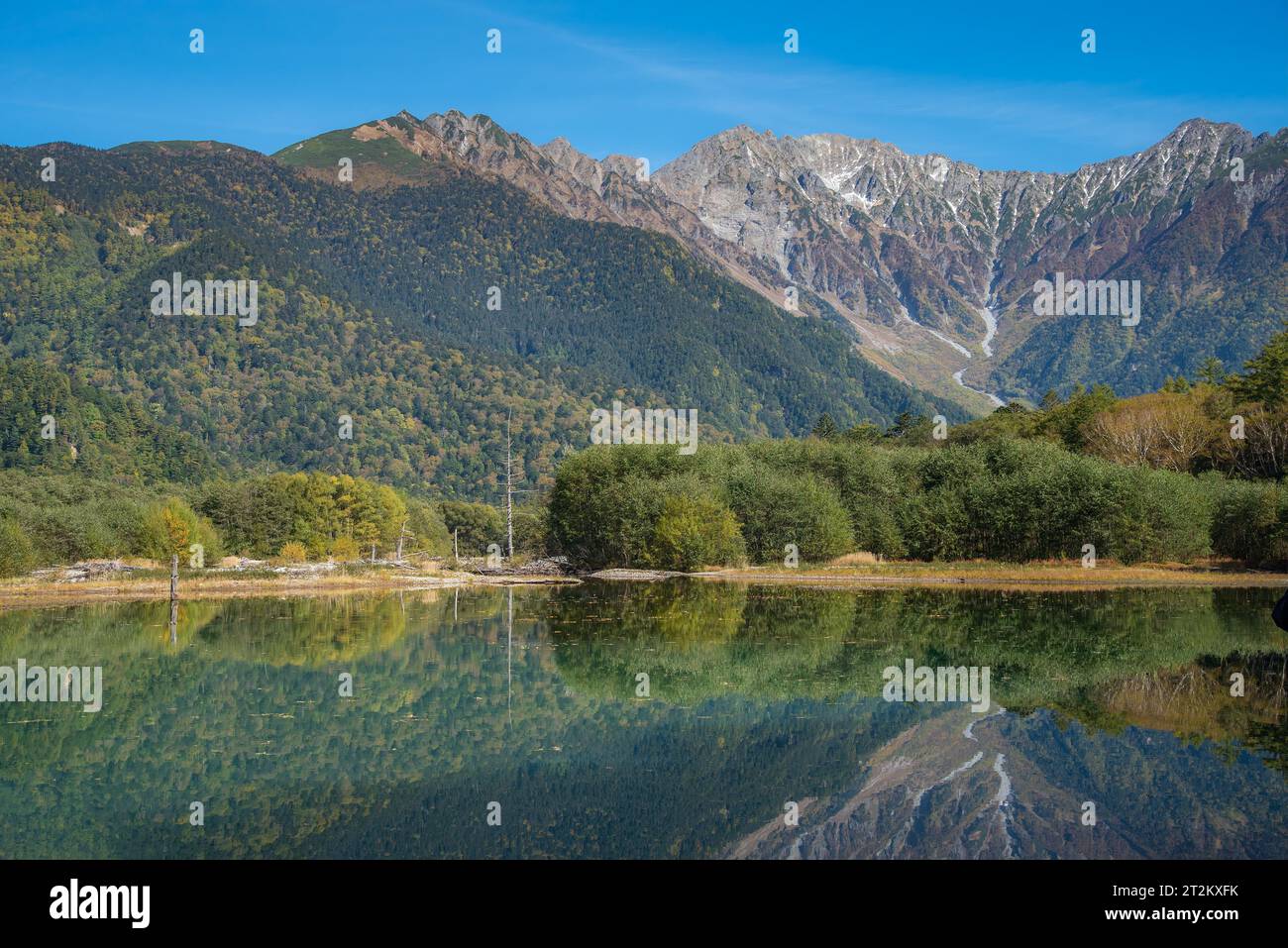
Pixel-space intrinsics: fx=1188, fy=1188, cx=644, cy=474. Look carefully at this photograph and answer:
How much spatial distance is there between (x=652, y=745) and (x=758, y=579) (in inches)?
1954

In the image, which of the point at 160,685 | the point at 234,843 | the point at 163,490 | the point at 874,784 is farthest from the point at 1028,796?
the point at 163,490

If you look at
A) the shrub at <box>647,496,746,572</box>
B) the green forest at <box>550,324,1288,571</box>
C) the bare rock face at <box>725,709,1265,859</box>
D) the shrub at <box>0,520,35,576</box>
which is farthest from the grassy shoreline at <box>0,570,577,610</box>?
the bare rock face at <box>725,709,1265,859</box>

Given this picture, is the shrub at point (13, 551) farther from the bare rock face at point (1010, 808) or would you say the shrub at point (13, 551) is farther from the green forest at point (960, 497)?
the bare rock face at point (1010, 808)

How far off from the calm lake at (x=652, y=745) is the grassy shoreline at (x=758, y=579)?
19896 millimetres

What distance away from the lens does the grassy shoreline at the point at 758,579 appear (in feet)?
203

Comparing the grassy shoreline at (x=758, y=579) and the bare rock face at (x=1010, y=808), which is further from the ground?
the bare rock face at (x=1010, y=808)

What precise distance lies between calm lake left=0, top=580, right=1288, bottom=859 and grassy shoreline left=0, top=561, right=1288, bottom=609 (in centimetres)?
1990

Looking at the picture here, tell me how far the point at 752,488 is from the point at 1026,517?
18204 mm

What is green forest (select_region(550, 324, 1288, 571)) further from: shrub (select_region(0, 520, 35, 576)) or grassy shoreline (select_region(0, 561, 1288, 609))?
shrub (select_region(0, 520, 35, 576))

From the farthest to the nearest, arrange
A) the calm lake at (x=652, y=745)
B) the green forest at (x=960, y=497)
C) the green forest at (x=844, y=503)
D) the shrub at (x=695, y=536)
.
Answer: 1. the shrub at (x=695, y=536)
2. the green forest at (x=844, y=503)
3. the green forest at (x=960, y=497)
4. the calm lake at (x=652, y=745)

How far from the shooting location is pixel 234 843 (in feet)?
55.9

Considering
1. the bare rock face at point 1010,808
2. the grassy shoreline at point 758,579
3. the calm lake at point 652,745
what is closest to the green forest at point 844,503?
the grassy shoreline at point 758,579

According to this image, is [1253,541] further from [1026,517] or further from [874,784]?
[874,784]

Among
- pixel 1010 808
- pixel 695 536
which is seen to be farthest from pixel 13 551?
pixel 1010 808
